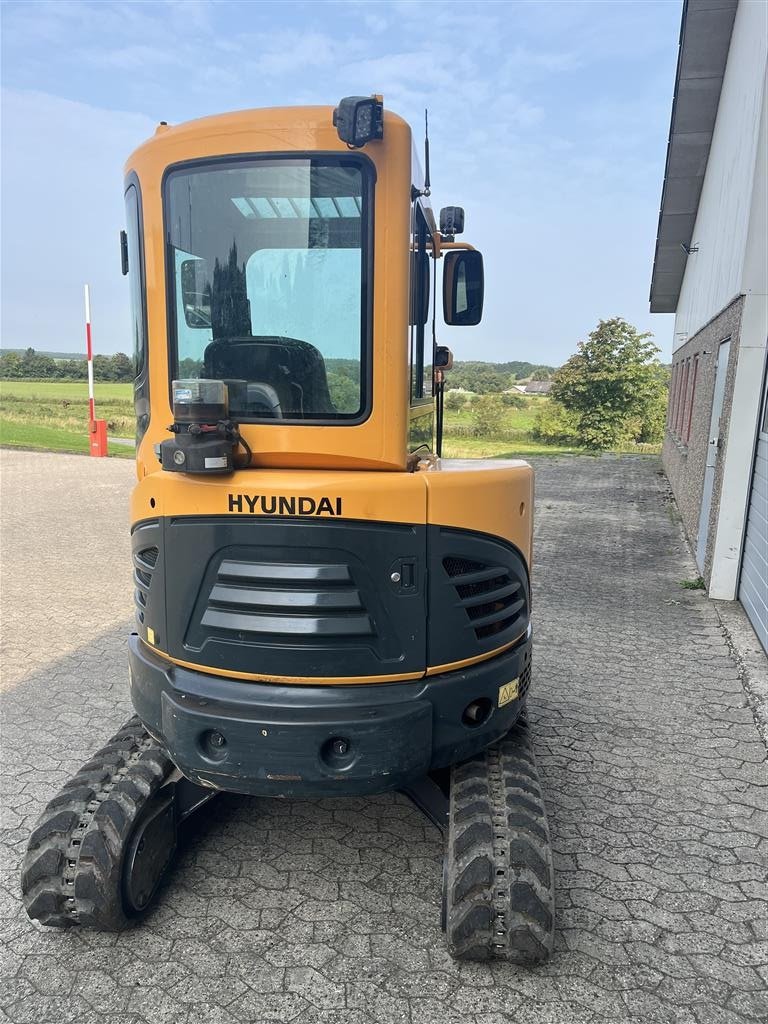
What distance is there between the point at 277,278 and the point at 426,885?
8.01 feet

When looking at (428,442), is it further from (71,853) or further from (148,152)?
(71,853)

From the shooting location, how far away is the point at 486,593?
2.78 meters

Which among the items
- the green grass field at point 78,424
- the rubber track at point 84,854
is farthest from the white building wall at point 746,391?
the green grass field at point 78,424

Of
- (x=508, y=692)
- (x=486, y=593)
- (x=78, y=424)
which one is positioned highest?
(x=486, y=593)

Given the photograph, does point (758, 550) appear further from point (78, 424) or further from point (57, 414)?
point (57, 414)

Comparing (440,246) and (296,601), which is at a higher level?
(440,246)

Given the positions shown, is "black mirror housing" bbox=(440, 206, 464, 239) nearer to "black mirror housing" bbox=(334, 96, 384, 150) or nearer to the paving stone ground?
"black mirror housing" bbox=(334, 96, 384, 150)

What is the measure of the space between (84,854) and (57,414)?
30.1 metres

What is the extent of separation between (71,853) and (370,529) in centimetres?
159

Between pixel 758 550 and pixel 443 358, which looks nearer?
pixel 443 358

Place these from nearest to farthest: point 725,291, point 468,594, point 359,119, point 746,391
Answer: point 359,119, point 468,594, point 746,391, point 725,291

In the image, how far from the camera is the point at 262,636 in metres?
2.57

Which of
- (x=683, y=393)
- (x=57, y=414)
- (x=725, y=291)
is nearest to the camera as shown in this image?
(x=725, y=291)

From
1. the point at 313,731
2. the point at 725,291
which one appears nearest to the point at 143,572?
the point at 313,731
